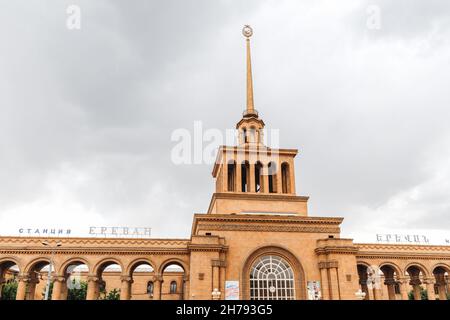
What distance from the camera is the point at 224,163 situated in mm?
42750

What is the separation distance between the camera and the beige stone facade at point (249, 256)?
113 ft

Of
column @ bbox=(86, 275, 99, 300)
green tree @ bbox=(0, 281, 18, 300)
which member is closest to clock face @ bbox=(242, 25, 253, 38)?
column @ bbox=(86, 275, 99, 300)

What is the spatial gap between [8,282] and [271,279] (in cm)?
4398

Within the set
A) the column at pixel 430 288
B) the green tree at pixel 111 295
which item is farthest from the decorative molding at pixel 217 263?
the green tree at pixel 111 295

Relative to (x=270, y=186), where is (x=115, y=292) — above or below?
below

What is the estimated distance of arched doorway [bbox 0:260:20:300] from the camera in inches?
1483

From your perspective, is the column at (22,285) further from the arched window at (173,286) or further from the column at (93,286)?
the arched window at (173,286)

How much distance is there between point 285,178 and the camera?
43.9 m

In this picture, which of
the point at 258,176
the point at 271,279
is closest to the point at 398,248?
the point at 271,279
